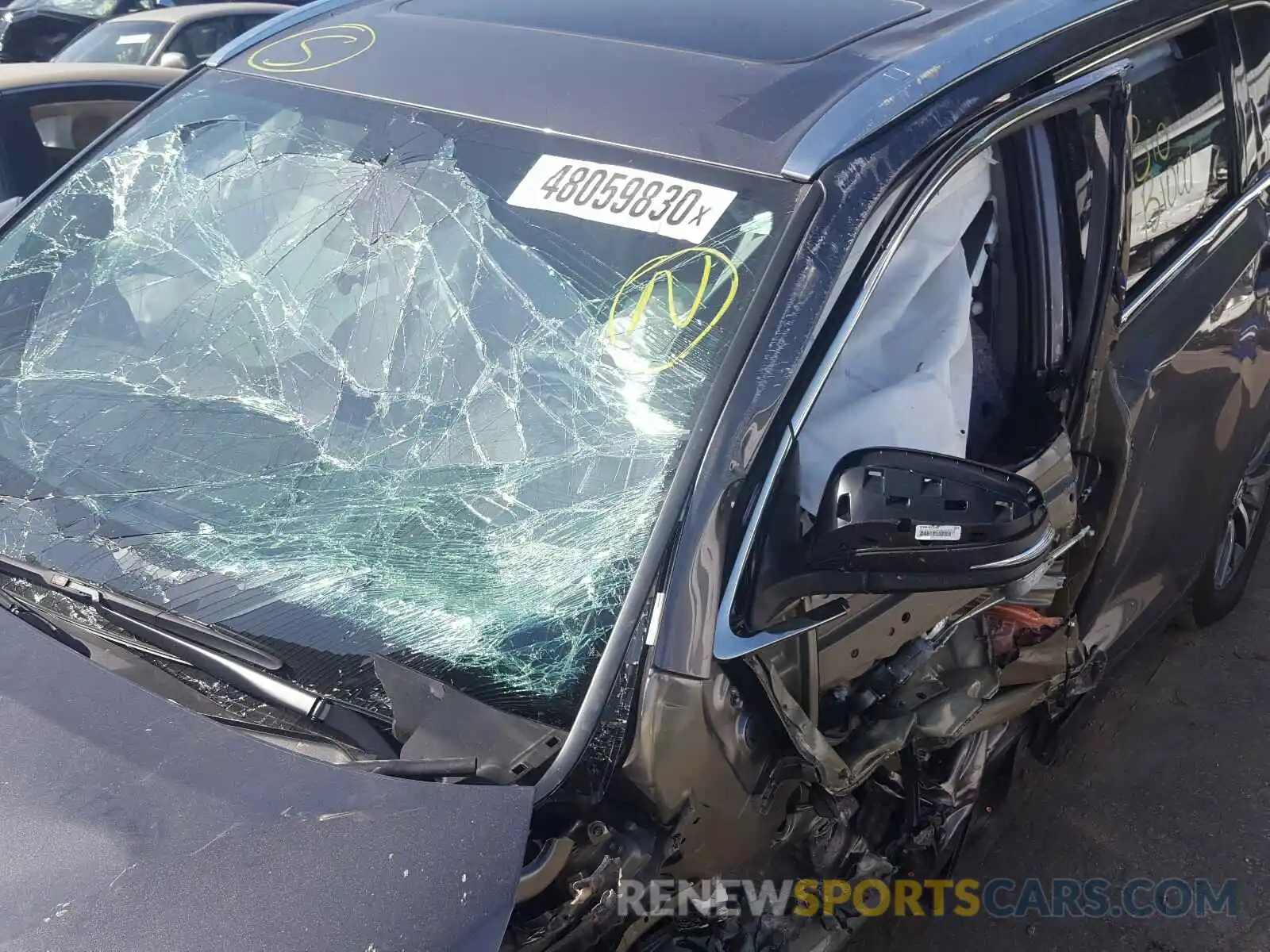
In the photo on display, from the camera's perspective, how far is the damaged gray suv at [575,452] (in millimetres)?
1484

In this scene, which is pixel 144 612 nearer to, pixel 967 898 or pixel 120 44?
pixel 967 898

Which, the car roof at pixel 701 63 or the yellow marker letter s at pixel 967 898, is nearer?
the car roof at pixel 701 63

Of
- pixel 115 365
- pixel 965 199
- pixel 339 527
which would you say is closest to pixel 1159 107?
pixel 965 199

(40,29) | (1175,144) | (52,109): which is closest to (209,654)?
(1175,144)

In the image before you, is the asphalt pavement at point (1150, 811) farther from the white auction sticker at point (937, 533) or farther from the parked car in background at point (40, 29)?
the parked car in background at point (40, 29)

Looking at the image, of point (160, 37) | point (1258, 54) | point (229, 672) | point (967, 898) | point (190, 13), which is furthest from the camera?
point (190, 13)

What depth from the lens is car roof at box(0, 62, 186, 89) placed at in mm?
4449

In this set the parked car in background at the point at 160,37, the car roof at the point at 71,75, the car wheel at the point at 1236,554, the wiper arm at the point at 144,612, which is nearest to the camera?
the wiper arm at the point at 144,612

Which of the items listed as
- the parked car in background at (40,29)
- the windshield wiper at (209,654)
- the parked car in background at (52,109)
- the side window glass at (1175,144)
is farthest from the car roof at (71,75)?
the parked car in background at (40,29)

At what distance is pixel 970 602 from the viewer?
2076 millimetres

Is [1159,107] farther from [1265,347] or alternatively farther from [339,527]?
[339,527]

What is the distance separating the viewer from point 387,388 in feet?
6.66

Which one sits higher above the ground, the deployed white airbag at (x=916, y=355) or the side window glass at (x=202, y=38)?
the side window glass at (x=202, y=38)

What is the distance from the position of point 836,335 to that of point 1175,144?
1368 millimetres
